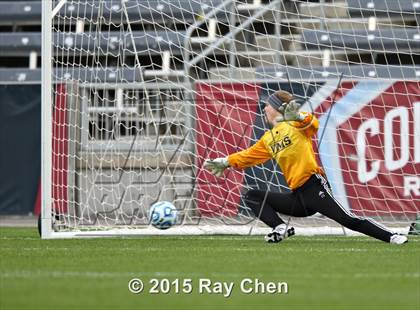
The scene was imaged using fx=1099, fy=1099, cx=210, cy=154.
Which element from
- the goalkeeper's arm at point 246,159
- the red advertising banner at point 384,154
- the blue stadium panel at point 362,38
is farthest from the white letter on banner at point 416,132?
the goalkeeper's arm at point 246,159

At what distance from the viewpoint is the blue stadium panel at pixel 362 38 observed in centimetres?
1525

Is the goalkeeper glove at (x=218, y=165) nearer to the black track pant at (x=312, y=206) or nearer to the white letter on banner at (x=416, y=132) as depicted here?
the black track pant at (x=312, y=206)

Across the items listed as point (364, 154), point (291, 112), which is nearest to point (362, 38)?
point (364, 154)

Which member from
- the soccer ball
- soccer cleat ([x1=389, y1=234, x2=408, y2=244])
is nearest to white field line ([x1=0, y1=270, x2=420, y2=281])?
soccer cleat ([x1=389, y1=234, x2=408, y2=244])

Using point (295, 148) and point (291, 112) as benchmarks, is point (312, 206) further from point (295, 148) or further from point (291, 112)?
point (291, 112)

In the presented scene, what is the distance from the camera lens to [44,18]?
11.2 metres

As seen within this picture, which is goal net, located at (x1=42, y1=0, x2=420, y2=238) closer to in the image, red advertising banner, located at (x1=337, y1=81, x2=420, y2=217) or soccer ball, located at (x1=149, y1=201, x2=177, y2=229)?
red advertising banner, located at (x1=337, y1=81, x2=420, y2=217)

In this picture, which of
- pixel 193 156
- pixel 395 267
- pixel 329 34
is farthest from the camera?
pixel 329 34

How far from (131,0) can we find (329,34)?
135 inches

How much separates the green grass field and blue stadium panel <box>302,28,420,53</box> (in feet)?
15.9

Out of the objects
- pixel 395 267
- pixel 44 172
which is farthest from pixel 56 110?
pixel 395 267

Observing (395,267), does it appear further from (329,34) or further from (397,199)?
(329,34)

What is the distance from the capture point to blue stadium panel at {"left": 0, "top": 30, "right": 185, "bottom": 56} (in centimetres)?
1342

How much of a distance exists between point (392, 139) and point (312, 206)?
4.76 metres
